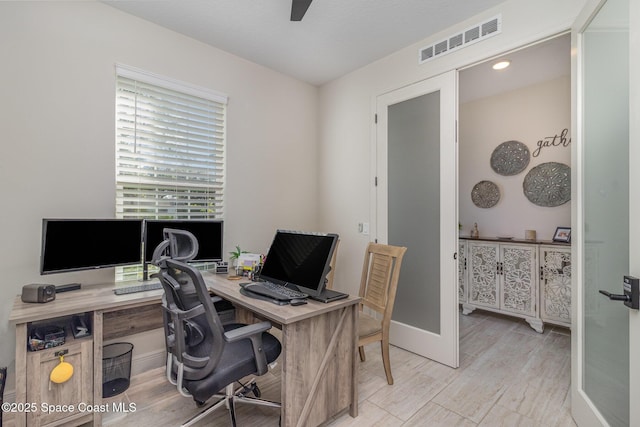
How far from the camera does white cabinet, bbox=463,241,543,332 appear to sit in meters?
3.40

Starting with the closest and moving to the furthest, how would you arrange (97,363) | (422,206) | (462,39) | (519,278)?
(97,363), (462,39), (422,206), (519,278)

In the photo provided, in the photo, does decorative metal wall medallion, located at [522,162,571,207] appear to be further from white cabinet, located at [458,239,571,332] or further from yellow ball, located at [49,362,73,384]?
yellow ball, located at [49,362,73,384]

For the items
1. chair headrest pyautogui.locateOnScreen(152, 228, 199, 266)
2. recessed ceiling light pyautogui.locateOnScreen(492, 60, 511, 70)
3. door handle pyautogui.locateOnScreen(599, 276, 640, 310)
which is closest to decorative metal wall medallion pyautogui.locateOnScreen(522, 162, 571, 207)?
recessed ceiling light pyautogui.locateOnScreen(492, 60, 511, 70)

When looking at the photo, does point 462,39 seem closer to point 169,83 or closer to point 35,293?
point 169,83

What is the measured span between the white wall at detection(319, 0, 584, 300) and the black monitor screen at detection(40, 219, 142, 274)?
84.1 inches

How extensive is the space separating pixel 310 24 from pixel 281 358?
262cm

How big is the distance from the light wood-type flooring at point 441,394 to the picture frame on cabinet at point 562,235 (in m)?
1.10

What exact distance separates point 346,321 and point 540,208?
10.6ft

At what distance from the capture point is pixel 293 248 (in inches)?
83.6

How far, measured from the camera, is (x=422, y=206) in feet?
9.46

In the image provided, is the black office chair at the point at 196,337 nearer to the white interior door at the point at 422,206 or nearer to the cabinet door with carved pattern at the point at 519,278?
the white interior door at the point at 422,206

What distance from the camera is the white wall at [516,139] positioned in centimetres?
359

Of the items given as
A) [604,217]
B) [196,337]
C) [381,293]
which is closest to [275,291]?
[196,337]

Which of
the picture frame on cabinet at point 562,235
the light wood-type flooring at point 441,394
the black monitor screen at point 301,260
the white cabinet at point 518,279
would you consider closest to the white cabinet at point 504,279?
the white cabinet at point 518,279
